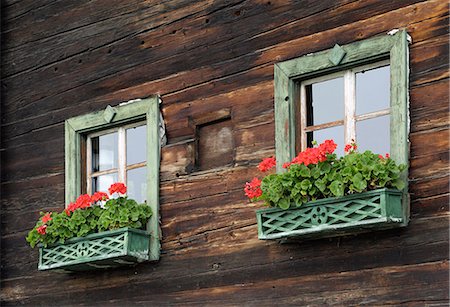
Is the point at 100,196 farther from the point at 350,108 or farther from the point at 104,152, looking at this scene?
the point at 350,108

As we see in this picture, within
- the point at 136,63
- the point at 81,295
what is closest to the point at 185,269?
the point at 81,295

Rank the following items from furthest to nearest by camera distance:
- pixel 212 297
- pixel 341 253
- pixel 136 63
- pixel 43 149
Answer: pixel 43 149 < pixel 136 63 < pixel 212 297 < pixel 341 253

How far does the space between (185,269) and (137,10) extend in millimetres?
2219

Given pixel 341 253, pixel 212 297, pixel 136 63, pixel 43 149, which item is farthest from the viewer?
pixel 43 149

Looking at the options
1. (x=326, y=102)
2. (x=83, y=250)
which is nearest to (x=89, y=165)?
(x=83, y=250)

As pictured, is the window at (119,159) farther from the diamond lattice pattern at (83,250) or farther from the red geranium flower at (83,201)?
the diamond lattice pattern at (83,250)

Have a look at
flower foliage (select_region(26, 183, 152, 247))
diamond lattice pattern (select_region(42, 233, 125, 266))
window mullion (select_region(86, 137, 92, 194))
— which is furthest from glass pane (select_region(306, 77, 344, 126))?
window mullion (select_region(86, 137, 92, 194))

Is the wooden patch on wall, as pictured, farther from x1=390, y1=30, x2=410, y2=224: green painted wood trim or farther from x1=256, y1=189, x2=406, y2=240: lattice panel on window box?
x1=390, y1=30, x2=410, y2=224: green painted wood trim

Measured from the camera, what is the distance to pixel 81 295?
9469 millimetres

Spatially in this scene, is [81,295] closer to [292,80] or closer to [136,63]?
[136,63]

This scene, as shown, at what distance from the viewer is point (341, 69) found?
312 inches

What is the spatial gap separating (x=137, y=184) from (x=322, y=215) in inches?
86.7

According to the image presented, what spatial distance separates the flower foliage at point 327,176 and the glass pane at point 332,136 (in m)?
0.15

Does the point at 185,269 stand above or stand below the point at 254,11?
below
